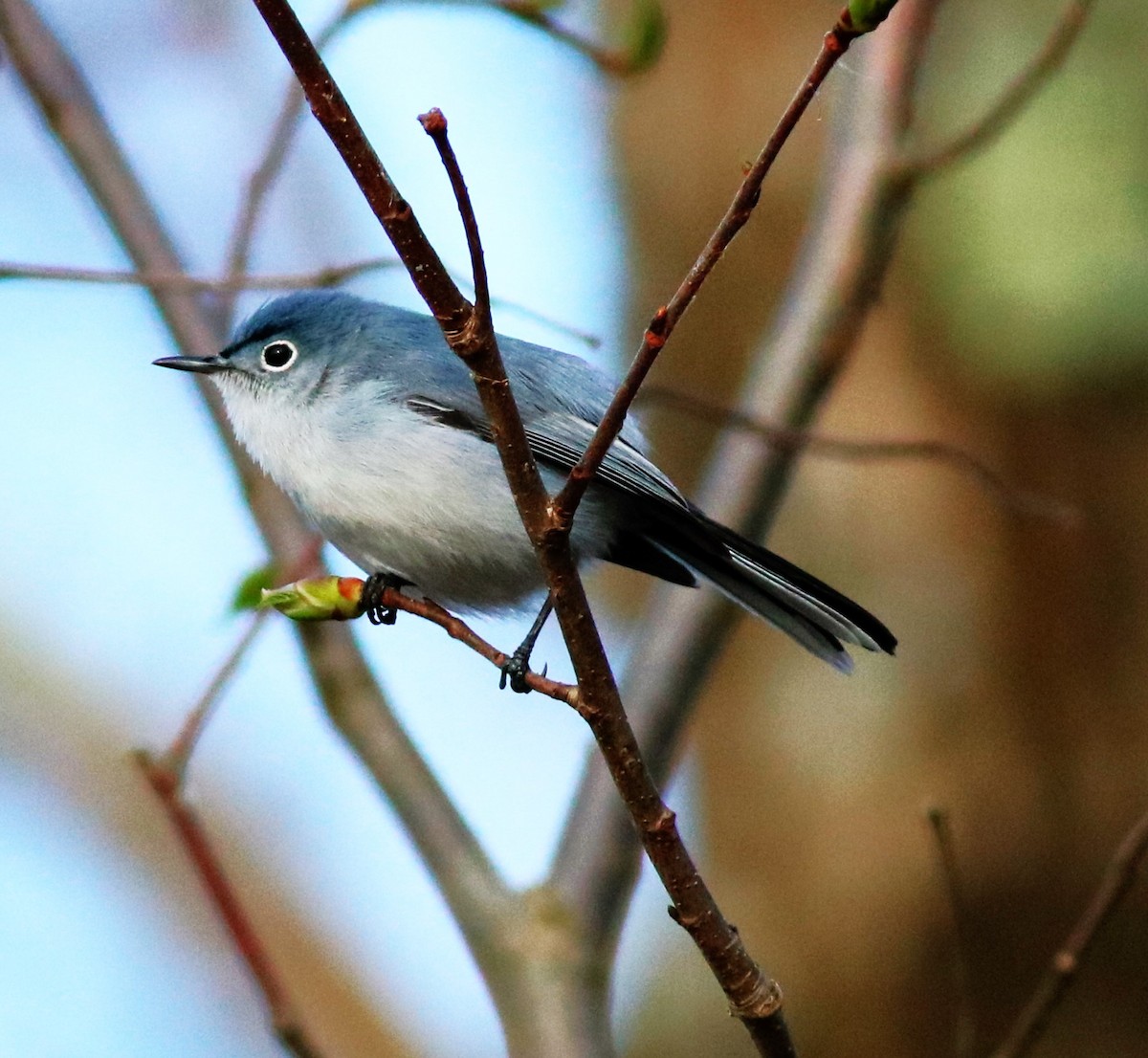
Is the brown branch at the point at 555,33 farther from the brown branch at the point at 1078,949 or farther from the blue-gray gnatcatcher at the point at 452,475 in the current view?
the brown branch at the point at 1078,949

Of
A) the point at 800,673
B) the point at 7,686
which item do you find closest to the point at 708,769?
the point at 800,673

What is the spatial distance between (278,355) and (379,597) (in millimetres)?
976

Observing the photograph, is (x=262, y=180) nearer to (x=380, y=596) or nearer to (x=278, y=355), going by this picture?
(x=278, y=355)

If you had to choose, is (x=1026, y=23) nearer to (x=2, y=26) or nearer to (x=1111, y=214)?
(x=1111, y=214)

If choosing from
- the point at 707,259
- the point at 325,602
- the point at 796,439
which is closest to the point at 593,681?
the point at 325,602

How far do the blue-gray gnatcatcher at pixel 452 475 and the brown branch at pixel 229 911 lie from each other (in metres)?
0.73

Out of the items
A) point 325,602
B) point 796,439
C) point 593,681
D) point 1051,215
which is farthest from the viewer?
point 1051,215

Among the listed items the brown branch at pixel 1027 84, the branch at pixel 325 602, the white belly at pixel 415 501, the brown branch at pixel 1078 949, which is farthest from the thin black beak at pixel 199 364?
the brown branch at pixel 1078 949

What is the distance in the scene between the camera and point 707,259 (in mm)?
1533

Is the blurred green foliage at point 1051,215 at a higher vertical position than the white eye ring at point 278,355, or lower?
higher

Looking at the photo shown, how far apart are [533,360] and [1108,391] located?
2.39 metres

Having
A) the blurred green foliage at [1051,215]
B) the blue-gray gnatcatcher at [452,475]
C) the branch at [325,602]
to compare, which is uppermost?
the blurred green foliage at [1051,215]

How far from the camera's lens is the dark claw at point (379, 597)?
259cm

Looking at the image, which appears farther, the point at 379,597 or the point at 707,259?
the point at 379,597
